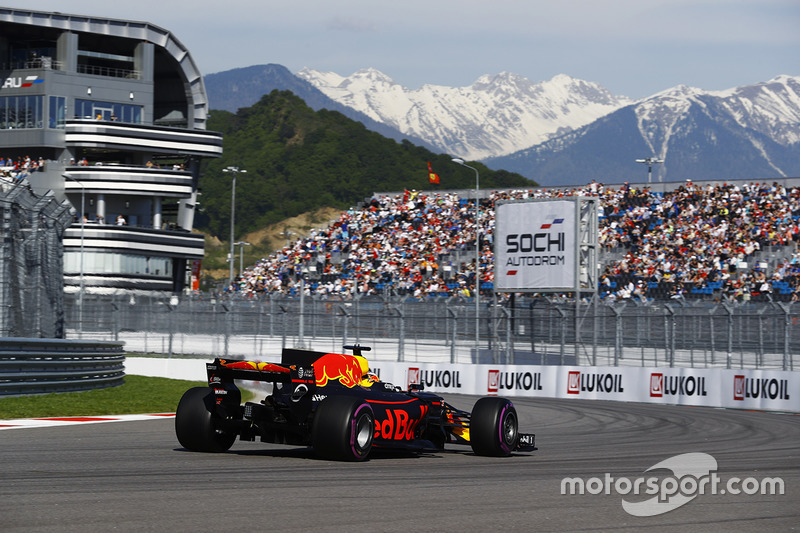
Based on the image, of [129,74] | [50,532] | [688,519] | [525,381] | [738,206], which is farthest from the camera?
[129,74]

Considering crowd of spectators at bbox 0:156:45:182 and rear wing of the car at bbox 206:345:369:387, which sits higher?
crowd of spectators at bbox 0:156:45:182

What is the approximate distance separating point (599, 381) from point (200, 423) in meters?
16.7

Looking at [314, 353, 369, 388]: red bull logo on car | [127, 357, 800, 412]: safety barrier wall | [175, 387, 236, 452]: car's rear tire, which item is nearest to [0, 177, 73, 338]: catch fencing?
[127, 357, 800, 412]: safety barrier wall

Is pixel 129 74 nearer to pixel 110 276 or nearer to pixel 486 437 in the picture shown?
pixel 110 276

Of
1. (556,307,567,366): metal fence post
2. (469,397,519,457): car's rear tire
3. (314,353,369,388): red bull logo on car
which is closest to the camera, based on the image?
(314,353,369,388): red bull logo on car

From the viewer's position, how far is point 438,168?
147 m

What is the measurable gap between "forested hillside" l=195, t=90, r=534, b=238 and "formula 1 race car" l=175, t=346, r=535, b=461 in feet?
382

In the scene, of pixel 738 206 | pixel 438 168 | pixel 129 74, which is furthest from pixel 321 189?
pixel 738 206

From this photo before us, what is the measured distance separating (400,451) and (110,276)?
5937 cm

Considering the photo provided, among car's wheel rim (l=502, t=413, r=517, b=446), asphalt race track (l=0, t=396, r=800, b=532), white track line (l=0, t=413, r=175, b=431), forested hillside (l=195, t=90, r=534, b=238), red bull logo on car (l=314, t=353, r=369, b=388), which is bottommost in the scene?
white track line (l=0, t=413, r=175, b=431)

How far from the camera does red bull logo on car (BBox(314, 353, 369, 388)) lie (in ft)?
37.8

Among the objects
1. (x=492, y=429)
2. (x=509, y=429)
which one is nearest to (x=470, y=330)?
(x=509, y=429)

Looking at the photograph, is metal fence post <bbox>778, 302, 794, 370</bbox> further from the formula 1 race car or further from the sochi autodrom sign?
the formula 1 race car

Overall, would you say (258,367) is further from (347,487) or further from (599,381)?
(599,381)
